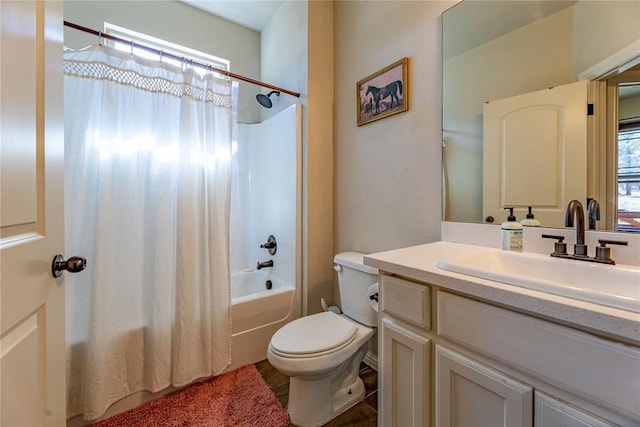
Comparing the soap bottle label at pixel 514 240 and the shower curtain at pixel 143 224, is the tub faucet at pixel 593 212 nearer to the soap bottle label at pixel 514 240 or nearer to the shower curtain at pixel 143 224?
the soap bottle label at pixel 514 240

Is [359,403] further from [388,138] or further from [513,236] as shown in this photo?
[388,138]

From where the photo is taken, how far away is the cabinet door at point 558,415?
53 cm

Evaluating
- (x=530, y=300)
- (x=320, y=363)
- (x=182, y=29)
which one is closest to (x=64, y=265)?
(x=320, y=363)

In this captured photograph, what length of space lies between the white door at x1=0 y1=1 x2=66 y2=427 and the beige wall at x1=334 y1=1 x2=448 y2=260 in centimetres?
142

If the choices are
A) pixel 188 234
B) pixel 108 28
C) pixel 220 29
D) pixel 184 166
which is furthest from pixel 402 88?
pixel 108 28

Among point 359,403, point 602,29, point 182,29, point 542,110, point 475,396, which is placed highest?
point 182,29

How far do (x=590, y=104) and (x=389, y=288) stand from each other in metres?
0.93

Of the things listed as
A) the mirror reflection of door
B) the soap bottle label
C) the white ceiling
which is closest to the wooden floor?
the soap bottle label

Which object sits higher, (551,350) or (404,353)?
(551,350)

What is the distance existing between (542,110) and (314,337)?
135cm

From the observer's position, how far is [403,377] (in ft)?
2.89

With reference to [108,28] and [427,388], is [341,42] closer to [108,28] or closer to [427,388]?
[108,28]

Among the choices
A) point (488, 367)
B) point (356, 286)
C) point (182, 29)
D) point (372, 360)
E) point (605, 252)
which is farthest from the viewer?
point (182, 29)

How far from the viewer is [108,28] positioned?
1.84 meters
